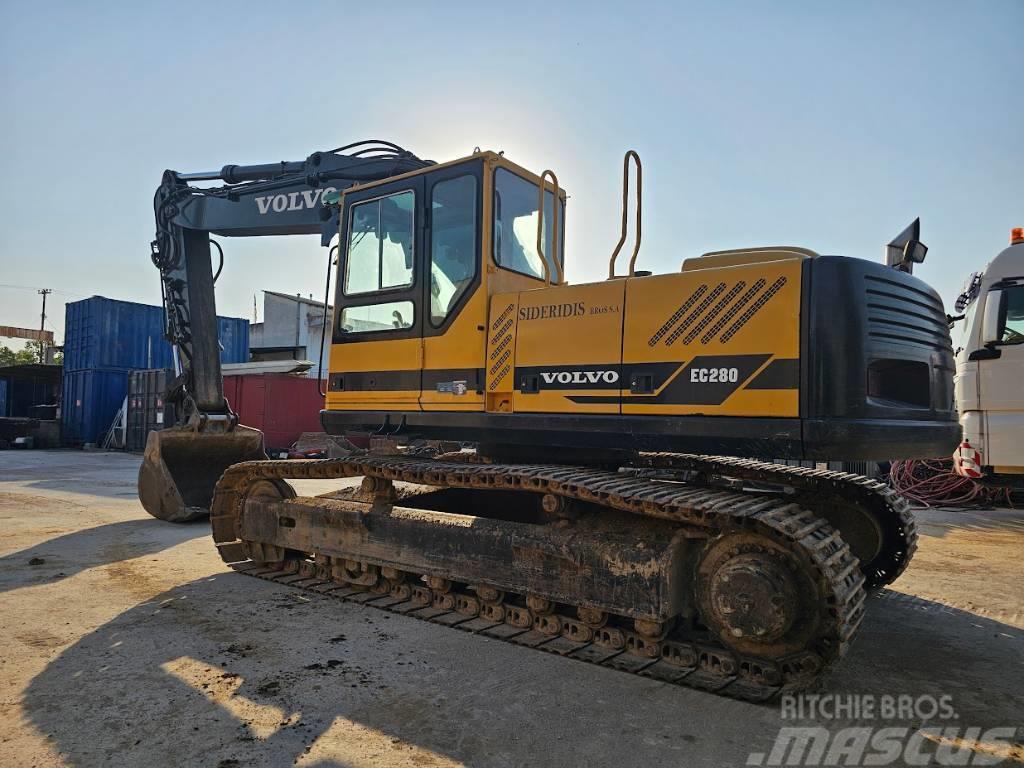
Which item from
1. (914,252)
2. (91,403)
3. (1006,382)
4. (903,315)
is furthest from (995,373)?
(91,403)

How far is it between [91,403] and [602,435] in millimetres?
23943

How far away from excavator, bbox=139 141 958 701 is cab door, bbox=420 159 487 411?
0.02 metres

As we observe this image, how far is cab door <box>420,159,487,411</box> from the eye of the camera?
476cm

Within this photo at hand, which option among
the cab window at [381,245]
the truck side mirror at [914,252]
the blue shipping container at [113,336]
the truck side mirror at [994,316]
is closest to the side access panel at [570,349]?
the cab window at [381,245]

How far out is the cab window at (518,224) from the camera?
487cm

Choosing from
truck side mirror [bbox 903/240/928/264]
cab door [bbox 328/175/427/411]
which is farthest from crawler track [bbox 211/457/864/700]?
truck side mirror [bbox 903/240/928/264]

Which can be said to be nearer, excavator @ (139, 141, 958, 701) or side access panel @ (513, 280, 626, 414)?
excavator @ (139, 141, 958, 701)

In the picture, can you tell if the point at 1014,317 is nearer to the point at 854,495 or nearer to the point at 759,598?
the point at 854,495

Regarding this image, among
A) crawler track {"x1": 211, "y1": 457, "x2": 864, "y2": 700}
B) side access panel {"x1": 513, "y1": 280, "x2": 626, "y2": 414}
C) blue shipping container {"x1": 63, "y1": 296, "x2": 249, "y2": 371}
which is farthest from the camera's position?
blue shipping container {"x1": 63, "y1": 296, "x2": 249, "y2": 371}

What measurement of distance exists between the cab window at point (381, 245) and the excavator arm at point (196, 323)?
2059 mm

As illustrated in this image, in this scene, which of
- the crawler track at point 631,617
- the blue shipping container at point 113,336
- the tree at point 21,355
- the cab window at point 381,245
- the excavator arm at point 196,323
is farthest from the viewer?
the tree at point 21,355

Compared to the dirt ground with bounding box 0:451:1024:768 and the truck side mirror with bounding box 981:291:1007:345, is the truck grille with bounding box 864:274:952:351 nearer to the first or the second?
the dirt ground with bounding box 0:451:1024:768

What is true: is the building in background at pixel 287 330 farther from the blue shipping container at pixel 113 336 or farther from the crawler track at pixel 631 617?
the crawler track at pixel 631 617

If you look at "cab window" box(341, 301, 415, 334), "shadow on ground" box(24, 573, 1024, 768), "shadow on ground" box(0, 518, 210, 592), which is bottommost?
"shadow on ground" box(24, 573, 1024, 768)
